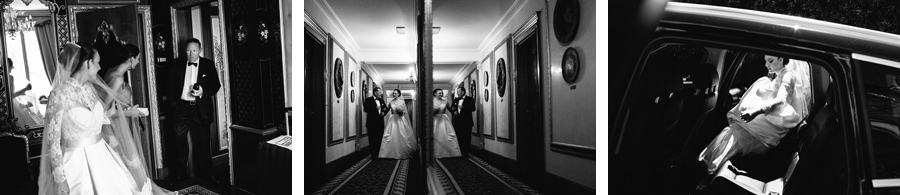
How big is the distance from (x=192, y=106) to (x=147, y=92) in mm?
188

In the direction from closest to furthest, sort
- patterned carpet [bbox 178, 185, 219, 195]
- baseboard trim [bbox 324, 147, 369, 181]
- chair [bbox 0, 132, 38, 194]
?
baseboard trim [bbox 324, 147, 369, 181], chair [bbox 0, 132, 38, 194], patterned carpet [bbox 178, 185, 219, 195]

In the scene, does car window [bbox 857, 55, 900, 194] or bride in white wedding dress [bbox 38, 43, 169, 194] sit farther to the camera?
bride in white wedding dress [bbox 38, 43, 169, 194]

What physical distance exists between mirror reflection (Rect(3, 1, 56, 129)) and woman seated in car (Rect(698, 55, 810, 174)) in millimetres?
2448

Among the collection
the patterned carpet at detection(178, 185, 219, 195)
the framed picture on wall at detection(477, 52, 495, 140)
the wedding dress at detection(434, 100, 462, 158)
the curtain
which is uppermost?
the curtain

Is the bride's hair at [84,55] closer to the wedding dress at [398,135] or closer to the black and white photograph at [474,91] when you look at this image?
the black and white photograph at [474,91]

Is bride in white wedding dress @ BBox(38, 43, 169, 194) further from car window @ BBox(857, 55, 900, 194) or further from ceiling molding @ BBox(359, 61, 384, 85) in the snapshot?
car window @ BBox(857, 55, 900, 194)

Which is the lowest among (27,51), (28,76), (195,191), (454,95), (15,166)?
(195,191)

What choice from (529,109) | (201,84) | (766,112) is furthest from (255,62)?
(766,112)

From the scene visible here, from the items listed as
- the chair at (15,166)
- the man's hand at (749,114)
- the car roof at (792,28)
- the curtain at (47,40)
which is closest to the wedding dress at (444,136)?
the car roof at (792,28)

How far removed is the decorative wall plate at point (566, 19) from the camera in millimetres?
934

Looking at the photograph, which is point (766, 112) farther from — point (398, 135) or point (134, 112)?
point (134, 112)

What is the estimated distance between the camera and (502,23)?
906 millimetres

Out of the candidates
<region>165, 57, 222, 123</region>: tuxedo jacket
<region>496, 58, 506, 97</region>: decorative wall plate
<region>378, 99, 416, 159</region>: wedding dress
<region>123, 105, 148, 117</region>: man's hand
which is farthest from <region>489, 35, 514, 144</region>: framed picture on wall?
<region>123, 105, 148, 117</region>: man's hand

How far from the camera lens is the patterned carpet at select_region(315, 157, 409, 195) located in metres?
0.96
